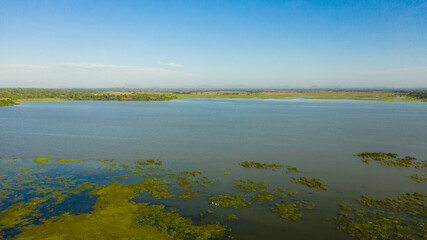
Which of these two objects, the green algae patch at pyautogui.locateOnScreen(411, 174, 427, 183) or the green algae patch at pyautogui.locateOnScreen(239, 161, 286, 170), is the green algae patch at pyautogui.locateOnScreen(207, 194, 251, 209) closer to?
the green algae patch at pyautogui.locateOnScreen(239, 161, 286, 170)

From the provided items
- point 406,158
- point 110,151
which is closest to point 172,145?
point 110,151

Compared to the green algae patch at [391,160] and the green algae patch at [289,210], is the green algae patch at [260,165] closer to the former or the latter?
the green algae patch at [289,210]

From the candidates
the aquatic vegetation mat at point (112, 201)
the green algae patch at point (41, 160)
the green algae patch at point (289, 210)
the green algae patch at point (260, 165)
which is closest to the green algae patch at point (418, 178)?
the aquatic vegetation mat at point (112, 201)

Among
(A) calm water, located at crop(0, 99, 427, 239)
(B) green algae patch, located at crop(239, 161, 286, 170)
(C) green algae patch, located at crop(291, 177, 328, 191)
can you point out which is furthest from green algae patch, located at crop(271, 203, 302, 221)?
(B) green algae patch, located at crop(239, 161, 286, 170)

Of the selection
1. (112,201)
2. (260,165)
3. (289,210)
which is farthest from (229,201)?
(260,165)

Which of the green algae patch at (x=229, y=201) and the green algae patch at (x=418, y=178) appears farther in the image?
the green algae patch at (x=418, y=178)

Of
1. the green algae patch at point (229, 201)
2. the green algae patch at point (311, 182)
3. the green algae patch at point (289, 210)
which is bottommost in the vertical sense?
the green algae patch at point (289, 210)
